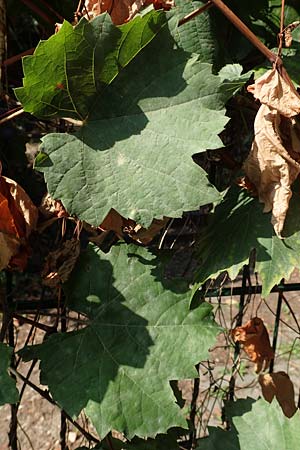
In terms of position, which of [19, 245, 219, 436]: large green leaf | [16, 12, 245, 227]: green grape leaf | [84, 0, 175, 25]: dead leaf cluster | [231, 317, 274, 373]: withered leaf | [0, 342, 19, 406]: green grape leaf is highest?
[84, 0, 175, 25]: dead leaf cluster

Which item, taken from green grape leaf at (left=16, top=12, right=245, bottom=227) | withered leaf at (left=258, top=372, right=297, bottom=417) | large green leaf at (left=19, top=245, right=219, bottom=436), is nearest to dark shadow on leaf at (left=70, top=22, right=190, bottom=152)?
green grape leaf at (left=16, top=12, right=245, bottom=227)

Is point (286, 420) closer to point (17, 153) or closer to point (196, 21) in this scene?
point (196, 21)

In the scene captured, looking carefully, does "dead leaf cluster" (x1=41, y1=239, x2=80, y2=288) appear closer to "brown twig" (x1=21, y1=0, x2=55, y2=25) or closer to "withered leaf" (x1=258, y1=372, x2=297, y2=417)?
"brown twig" (x1=21, y1=0, x2=55, y2=25)

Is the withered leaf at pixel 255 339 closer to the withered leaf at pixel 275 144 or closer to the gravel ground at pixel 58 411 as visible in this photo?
the withered leaf at pixel 275 144

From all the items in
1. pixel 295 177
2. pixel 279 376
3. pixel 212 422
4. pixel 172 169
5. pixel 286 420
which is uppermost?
pixel 172 169

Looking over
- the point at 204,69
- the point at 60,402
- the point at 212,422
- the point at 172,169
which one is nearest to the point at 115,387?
the point at 60,402

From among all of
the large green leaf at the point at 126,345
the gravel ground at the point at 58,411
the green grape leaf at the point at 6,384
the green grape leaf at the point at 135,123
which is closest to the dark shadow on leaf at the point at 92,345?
the large green leaf at the point at 126,345
